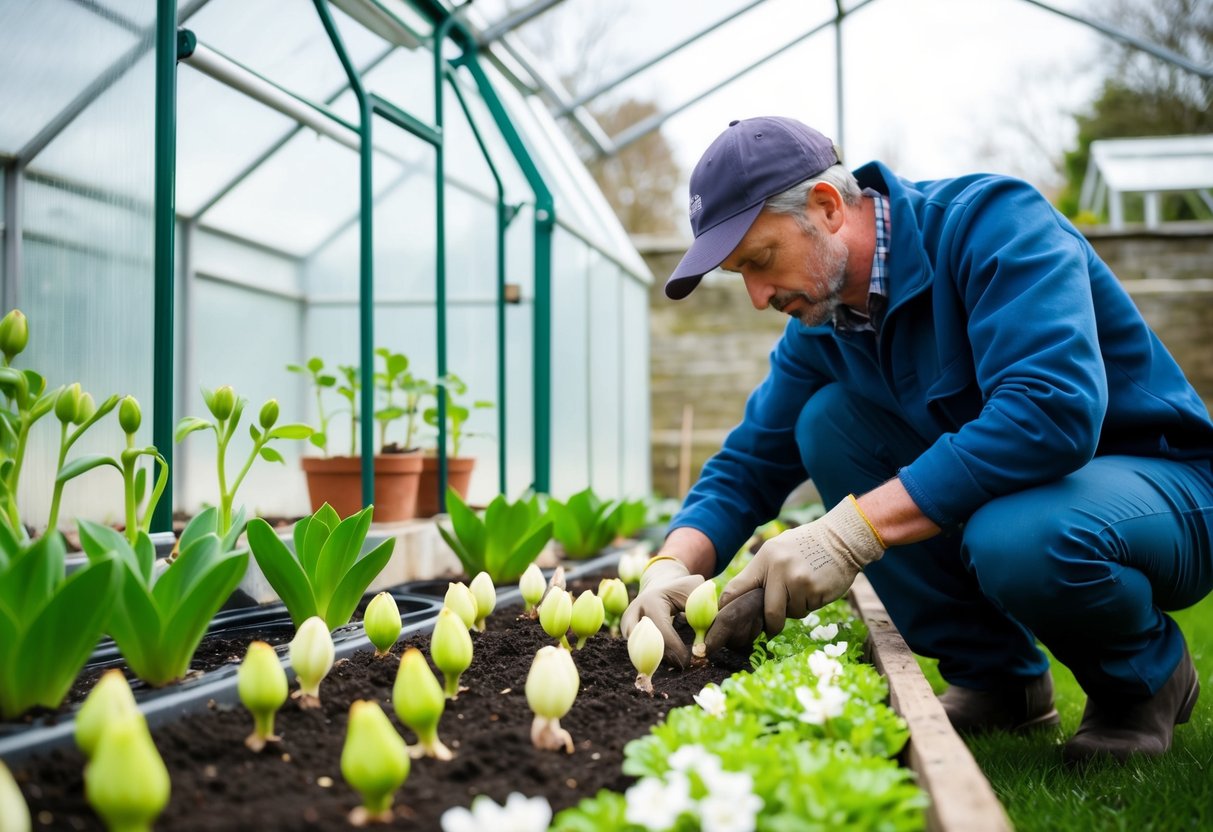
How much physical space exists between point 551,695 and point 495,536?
4.16 feet

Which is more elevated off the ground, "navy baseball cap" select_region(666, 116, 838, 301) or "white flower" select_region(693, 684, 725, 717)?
"navy baseball cap" select_region(666, 116, 838, 301)

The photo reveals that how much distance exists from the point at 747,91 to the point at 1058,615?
21.8 ft

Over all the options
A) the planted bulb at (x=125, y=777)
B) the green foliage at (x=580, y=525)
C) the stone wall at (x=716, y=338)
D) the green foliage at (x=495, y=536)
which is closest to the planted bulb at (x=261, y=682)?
the planted bulb at (x=125, y=777)

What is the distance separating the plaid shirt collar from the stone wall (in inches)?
237

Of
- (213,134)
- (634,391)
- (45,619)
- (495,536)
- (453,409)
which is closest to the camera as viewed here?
(45,619)

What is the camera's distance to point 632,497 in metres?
5.93

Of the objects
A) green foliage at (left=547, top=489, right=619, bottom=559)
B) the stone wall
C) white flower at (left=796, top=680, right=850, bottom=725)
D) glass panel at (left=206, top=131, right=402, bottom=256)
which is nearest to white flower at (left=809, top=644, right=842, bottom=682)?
white flower at (left=796, top=680, right=850, bottom=725)

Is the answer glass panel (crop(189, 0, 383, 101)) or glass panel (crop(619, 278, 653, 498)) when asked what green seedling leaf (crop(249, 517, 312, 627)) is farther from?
glass panel (crop(619, 278, 653, 498))

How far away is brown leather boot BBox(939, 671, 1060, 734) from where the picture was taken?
6.60 ft

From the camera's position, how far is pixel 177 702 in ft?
3.67

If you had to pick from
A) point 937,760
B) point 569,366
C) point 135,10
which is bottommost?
point 937,760

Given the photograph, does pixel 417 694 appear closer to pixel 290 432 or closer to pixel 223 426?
pixel 223 426

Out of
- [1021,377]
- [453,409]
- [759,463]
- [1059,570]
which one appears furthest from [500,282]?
[1059,570]

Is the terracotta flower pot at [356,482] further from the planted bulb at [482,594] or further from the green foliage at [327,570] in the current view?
the green foliage at [327,570]
